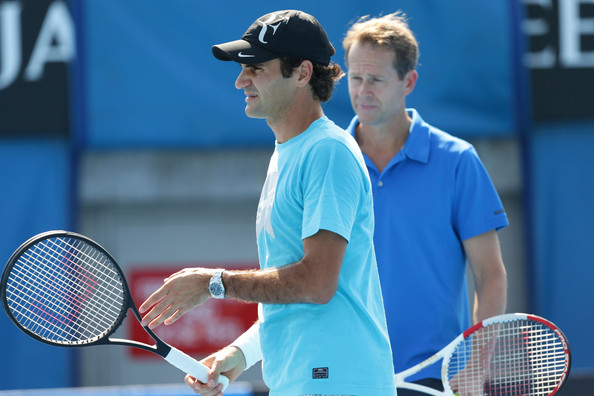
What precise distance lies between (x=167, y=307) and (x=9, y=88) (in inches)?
174

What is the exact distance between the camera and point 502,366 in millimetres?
3201

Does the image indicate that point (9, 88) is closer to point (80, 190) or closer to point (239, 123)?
point (80, 190)

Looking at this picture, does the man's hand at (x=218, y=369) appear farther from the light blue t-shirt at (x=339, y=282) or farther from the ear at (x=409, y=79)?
the ear at (x=409, y=79)

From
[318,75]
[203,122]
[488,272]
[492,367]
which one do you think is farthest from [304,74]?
[203,122]

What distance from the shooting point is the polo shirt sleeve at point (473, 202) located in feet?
10.7

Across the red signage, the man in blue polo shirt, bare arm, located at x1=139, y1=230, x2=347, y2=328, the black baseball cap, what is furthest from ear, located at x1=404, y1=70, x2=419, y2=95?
the red signage

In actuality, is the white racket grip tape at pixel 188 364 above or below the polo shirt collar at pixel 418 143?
below

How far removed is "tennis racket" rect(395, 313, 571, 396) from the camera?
3.09m

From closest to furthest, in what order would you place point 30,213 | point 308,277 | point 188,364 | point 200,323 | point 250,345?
point 308,277, point 188,364, point 250,345, point 30,213, point 200,323

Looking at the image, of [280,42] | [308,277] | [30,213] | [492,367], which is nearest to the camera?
[308,277]

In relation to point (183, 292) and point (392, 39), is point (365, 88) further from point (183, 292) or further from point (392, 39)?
point (183, 292)

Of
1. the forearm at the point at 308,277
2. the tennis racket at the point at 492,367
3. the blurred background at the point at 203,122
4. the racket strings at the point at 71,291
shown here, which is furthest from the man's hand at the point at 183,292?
the blurred background at the point at 203,122

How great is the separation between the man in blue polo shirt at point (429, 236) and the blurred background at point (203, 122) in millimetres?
2991

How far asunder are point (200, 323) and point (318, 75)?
171 inches
